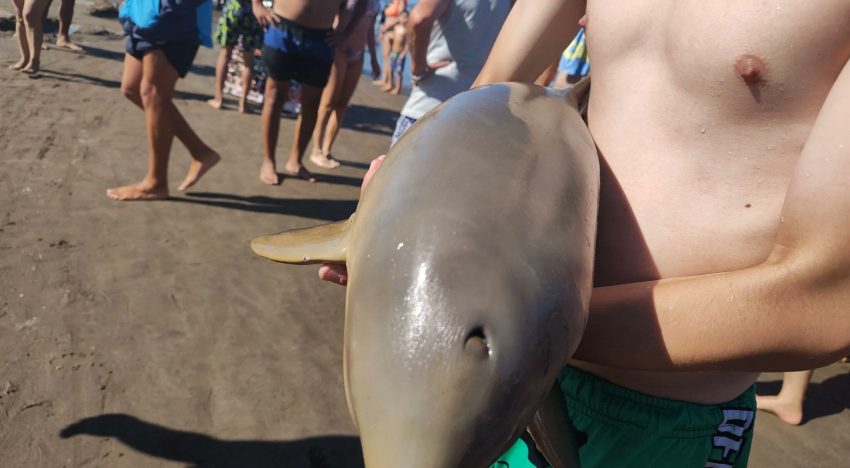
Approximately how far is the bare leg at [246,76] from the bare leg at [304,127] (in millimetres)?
1921

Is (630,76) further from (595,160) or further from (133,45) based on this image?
(133,45)

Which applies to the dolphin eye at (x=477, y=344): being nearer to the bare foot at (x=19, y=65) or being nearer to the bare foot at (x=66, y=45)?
the bare foot at (x=19, y=65)

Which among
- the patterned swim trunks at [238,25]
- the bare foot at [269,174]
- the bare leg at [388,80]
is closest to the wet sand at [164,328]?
the bare foot at [269,174]

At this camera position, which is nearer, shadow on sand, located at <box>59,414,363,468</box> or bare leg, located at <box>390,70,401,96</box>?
shadow on sand, located at <box>59,414,363,468</box>

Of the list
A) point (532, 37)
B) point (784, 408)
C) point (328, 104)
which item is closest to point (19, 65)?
point (328, 104)

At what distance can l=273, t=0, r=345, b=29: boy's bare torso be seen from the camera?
539cm

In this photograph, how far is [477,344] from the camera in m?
0.85

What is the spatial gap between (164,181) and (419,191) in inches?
174

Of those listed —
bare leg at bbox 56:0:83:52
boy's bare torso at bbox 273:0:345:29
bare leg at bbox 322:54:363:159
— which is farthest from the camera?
bare leg at bbox 56:0:83:52

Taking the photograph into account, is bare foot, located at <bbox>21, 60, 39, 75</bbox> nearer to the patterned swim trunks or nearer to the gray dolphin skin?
the patterned swim trunks

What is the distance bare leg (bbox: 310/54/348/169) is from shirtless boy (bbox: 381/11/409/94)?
5.58 metres

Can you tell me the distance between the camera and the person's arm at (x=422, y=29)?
13.1 feet

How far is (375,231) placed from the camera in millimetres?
1008

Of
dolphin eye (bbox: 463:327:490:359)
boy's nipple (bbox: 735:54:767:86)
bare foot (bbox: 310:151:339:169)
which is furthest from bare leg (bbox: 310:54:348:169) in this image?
dolphin eye (bbox: 463:327:490:359)
